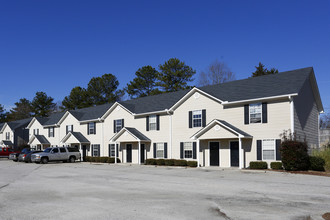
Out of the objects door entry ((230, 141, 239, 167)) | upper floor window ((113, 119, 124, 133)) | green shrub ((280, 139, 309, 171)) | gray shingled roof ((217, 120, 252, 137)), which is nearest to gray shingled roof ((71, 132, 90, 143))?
upper floor window ((113, 119, 124, 133))

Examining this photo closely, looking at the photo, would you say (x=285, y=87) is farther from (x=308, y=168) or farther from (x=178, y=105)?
(x=178, y=105)

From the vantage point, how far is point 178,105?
29.6 meters

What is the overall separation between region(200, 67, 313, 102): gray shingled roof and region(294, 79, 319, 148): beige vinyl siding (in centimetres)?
89

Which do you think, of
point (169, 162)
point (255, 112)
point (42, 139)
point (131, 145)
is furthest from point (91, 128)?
point (255, 112)

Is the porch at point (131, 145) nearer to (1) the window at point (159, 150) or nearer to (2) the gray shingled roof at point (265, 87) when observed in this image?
(1) the window at point (159, 150)

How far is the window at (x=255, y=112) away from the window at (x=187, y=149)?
616 centimetres

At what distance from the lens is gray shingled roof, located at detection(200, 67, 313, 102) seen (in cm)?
2359

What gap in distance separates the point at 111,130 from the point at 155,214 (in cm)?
2852

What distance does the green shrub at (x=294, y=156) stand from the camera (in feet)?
68.8

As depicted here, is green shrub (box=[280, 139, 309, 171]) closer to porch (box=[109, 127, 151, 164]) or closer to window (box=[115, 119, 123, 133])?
porch (box=[109, 127, 151, 164])

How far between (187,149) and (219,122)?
5.00 metres

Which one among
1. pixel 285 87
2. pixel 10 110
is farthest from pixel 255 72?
pixel 10 110

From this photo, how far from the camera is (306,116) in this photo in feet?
84.8

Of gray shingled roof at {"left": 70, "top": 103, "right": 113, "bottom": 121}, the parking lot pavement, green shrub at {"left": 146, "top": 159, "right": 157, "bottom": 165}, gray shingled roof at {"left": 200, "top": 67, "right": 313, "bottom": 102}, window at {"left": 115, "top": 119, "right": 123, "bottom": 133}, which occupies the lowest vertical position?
green shrub at {"left": 146, "top": 159, "right": 157, "bottom": 165}
